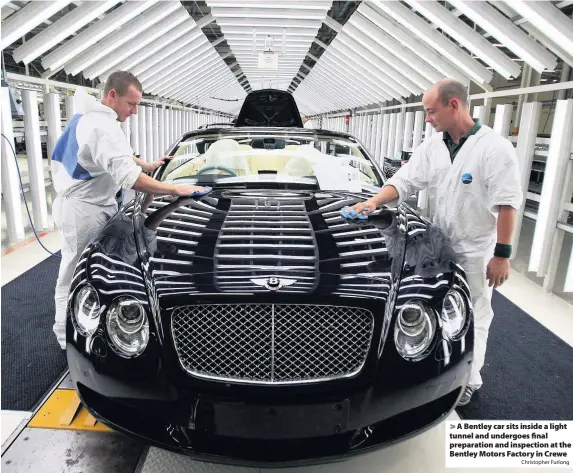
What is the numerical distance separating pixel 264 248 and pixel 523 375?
5.72ft

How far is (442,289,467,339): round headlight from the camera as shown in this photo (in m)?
1.58

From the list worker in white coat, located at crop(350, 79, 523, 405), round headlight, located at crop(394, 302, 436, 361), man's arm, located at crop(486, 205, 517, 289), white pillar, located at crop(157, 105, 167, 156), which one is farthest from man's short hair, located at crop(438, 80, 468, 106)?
white pillar, located at crop(157, 105, 167, 156)

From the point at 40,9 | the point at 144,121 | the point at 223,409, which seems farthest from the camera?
the point at 144,121

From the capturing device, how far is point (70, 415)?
1.99m

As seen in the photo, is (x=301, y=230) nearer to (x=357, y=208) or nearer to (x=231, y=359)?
(x=357, y=208)

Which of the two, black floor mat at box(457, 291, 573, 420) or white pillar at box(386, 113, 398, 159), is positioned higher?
white pillar at box(386, 113, 398, 159)

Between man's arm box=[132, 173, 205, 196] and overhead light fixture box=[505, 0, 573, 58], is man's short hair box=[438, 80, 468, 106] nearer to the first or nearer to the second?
man's arm box=[132, 173, 205, 196]

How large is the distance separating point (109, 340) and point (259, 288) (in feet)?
1.72

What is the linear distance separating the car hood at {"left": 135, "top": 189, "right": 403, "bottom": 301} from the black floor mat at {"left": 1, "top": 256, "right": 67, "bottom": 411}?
983 mm

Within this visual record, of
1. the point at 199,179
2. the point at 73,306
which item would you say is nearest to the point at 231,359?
the point at 73,306

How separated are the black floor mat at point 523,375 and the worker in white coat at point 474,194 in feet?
0.40

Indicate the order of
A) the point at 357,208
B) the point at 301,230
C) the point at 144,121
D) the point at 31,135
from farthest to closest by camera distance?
the point at 144,121 < the point at 31,135 < the point at 357,208 < the point at 301,230

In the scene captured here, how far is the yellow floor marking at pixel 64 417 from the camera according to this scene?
1.94m

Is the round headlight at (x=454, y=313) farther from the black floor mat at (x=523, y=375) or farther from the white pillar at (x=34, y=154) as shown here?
the white pillar at (x=34, y=154)
